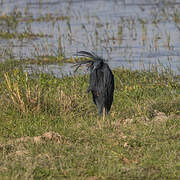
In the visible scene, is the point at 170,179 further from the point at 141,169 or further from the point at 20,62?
the point at 20,62

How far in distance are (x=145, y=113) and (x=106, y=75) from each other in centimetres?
72

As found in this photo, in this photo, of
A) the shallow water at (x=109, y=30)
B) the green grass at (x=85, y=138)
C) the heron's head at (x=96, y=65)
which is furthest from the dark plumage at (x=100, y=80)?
the shallow water at (x=109, y=30)

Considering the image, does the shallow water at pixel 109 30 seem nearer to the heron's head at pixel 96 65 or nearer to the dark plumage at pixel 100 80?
the dark plumage at pixel 100 80

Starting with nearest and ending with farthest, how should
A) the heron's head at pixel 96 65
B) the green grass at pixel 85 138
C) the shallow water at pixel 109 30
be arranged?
the green grass at pixel 85 138 < the heron's head at pixel 96 65 < the shallow water at pixel 109 30

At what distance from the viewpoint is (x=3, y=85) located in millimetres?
8867

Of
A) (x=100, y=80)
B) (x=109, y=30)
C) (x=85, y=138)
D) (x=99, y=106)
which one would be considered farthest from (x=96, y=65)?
(x=109, y=30)

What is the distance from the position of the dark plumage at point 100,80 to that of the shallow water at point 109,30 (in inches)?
165

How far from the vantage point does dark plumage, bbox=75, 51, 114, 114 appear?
658cm

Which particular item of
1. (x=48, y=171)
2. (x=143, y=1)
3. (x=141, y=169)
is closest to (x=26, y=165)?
(x=48, y=171)

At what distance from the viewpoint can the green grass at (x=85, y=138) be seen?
4.73 meters

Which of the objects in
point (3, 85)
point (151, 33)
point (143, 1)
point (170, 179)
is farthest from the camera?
point (143, 1)

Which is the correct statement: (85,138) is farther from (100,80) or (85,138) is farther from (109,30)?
(109,30)

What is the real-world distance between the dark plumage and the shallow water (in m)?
4.19

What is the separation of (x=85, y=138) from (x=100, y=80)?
1144 millimetres
